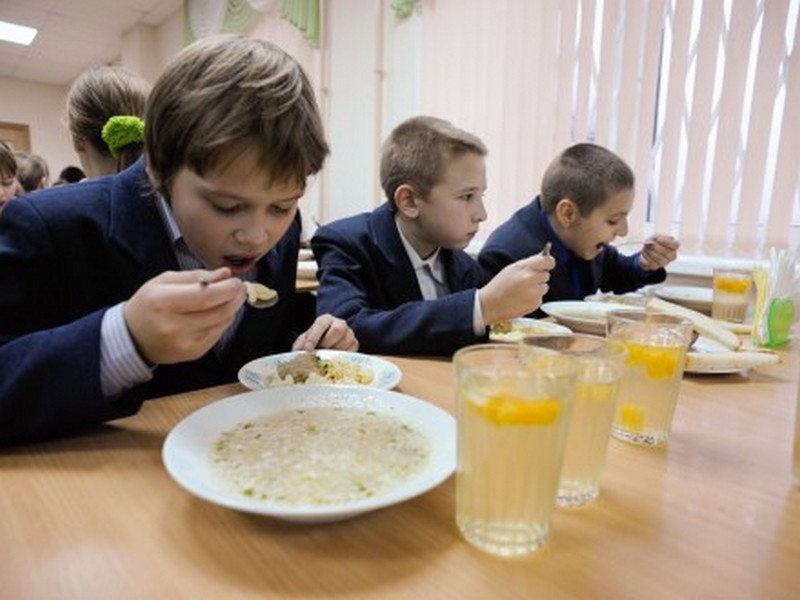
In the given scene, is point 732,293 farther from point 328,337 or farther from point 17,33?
point 17,33

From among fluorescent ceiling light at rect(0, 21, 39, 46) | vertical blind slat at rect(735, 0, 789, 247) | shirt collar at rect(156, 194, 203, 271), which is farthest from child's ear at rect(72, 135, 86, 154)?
fluorescent ceiling light at rect(0, 21, 39, 46)

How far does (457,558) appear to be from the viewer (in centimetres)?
44

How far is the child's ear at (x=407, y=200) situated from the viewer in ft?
5.04

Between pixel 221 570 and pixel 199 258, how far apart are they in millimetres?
647

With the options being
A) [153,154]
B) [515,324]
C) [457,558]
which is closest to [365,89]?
[515,324]

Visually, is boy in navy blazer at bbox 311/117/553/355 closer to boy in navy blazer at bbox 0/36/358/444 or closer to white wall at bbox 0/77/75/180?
boy in navy blazer at bbox 0/36/358/444

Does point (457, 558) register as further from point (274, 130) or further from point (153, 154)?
point (153, 154)

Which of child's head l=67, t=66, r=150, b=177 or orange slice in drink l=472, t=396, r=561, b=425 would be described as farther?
child's head l=67, t=66, r=150, b=177

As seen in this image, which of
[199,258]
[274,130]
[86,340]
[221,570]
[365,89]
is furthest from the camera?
[365,89]

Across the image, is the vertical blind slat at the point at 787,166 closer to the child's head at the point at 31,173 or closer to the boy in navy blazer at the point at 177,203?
the boy in navy blazer at the point at 177,203

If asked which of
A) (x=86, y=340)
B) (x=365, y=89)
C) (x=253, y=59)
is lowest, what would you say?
(x=86, y=340)

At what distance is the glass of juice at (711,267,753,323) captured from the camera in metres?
1.49

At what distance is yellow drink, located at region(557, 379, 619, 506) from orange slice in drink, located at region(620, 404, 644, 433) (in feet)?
0.53

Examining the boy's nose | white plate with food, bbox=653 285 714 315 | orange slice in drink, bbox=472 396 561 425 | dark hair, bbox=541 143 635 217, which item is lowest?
white plate with food, bbox=653 285 714 315
